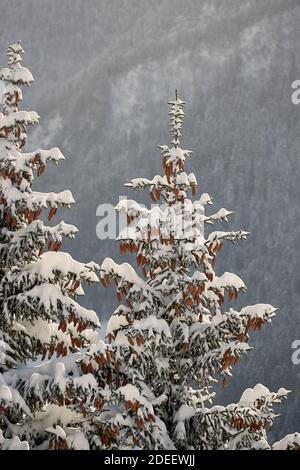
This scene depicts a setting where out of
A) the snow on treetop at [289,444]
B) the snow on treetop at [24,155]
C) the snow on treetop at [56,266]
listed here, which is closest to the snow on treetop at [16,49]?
the snow on treetop at [24,155]

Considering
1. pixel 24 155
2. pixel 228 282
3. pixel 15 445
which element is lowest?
pixel 15 445

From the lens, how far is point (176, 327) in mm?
11719

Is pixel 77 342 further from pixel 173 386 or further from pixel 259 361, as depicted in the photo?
pixel 259 361

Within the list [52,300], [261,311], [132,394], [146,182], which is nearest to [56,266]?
[52,300]

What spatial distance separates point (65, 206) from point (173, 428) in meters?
3.29

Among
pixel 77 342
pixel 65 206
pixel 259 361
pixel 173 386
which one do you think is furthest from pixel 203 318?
pixel 259 361

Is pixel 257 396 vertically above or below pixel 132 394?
above

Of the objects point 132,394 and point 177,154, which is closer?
point 132,394

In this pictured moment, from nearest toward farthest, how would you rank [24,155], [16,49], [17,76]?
1. [24,155]
2. [17,76]
3. [16,49]

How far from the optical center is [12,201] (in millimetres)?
11359

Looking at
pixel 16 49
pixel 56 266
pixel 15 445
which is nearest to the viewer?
pixel 15 445

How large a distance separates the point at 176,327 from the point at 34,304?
190 cm

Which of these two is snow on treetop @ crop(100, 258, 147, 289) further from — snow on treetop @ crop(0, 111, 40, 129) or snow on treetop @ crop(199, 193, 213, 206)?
snow on treetop @ crop(0, 111, 40, 129)

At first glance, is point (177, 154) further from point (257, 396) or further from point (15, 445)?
point (15, 445)
